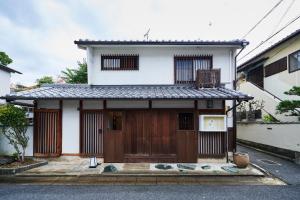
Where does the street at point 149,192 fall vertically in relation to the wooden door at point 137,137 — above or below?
below

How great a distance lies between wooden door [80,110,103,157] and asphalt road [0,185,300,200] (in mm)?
4229

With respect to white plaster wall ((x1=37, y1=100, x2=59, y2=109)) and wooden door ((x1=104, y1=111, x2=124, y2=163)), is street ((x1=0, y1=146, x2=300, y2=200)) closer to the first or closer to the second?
wooden door ((x1=104, y1=111, x2=124, y2=163))

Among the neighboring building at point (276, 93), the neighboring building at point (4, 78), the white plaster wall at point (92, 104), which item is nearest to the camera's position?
the white plaster wall at point (92, 104)

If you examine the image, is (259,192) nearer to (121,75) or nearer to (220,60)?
(220,60)

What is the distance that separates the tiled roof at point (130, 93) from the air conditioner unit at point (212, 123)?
1094 mm

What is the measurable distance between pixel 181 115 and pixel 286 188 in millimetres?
5498

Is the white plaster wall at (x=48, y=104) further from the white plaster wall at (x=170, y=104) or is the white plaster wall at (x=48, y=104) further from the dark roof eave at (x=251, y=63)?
the dark roof eave at (x=251, y=63)

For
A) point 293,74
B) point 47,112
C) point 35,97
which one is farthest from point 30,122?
point 293,74

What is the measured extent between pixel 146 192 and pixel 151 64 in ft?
27.1

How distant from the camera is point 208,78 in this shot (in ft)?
44.3

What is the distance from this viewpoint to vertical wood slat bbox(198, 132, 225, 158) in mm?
12523

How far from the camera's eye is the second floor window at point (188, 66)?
1433 cm

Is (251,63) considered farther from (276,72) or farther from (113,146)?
(113,146)

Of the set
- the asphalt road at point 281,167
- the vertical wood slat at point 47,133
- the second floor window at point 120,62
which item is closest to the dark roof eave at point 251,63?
the asphalt road at point 281,167
